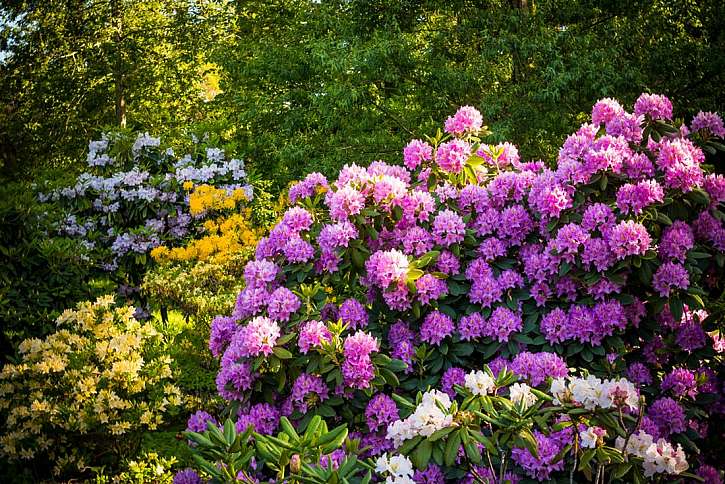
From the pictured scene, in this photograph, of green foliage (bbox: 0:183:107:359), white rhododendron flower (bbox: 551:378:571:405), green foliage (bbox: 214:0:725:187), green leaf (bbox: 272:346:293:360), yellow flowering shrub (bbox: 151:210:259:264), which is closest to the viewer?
white rhododendron flower (bbox: 551:378:571:405)

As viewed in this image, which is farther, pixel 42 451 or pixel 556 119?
pixel 556 119

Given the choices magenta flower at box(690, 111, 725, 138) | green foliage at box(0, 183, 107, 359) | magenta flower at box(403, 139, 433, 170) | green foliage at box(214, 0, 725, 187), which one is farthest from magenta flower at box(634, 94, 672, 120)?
green foliage at box(214, 0, 725, 187)

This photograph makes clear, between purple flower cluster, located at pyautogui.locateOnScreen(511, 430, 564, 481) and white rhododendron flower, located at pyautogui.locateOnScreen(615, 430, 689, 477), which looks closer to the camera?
white rhododendron flower, located at pyautogui.locateOnScreen(615, 430, 689, 477)

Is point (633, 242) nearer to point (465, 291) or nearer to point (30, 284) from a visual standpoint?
point (465, 291)

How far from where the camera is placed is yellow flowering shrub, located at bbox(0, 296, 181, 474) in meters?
3.99

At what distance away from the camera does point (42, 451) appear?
14.5ft

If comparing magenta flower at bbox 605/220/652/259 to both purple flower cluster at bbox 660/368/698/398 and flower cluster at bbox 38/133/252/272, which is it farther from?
flower cluster at bbox 38/133/252/272

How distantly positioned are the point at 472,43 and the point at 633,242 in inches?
264

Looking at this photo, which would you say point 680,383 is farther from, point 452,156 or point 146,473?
point 146,473

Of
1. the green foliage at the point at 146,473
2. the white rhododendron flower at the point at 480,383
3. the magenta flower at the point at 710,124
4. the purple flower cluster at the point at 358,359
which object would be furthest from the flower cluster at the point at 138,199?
the white rhododendron flower at the point at 480,383

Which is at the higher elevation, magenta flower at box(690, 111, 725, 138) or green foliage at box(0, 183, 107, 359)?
magenta flower at box(690, 111, 725, 138)

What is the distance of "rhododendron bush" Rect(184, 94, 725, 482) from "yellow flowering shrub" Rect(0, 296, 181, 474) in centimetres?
112

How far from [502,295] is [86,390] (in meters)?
2.39

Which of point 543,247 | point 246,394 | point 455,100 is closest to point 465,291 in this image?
point 543,247
